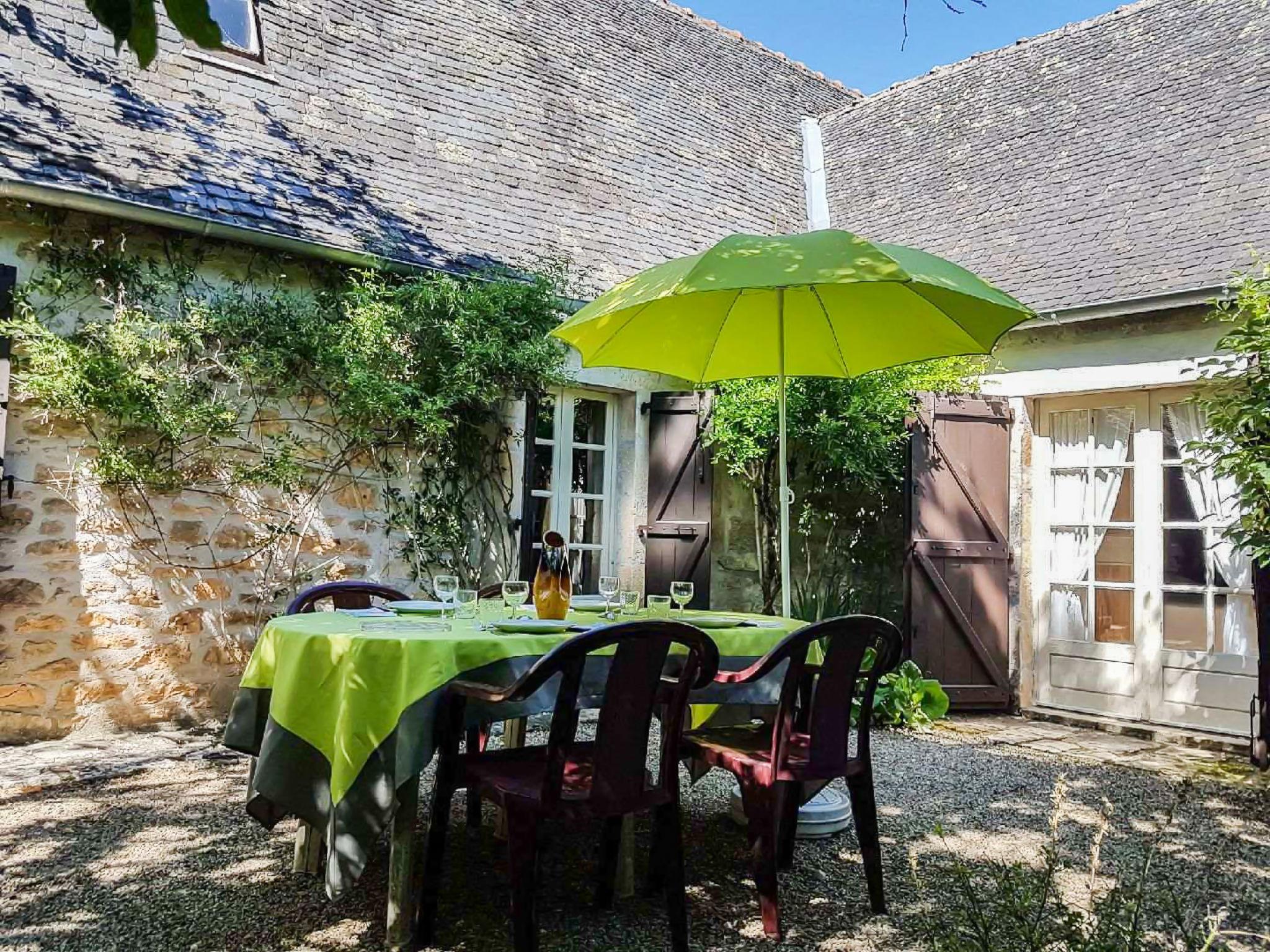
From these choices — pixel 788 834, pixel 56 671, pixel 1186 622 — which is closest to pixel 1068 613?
pixel 1186 622

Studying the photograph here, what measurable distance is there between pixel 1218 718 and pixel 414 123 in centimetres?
641

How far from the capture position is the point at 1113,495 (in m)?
6.42

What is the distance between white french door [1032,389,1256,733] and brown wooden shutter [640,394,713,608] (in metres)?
2.24

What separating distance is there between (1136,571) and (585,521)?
3.53 meters

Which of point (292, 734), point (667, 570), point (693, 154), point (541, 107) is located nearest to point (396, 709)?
point (292, 734)

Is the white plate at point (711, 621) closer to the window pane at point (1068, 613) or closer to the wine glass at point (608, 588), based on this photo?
the wine glass at point (608, 588)

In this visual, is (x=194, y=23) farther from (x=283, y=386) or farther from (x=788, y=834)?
(x=283, y=386)

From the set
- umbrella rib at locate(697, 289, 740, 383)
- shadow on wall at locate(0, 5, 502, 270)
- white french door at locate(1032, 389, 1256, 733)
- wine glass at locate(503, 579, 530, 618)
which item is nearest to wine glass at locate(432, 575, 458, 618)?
wine glass at locate(503, 579, 530, 618)

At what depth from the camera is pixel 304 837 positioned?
3104 mm

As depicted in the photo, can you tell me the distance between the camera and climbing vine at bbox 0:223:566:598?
5008 millimetres

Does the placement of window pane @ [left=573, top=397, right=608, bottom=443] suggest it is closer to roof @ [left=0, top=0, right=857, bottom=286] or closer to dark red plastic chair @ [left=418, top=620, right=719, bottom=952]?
roof @ [left=0, top=0, right=857, bottom=286]

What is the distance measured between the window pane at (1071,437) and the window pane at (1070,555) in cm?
46

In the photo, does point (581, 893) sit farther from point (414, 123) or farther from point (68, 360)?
point (414, 123)

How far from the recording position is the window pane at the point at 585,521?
6906mm
